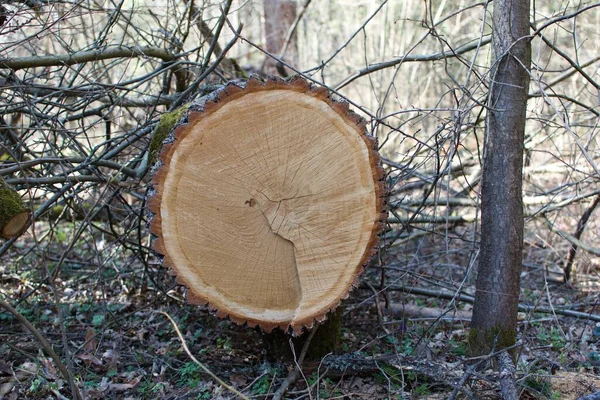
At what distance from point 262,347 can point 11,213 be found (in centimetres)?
162

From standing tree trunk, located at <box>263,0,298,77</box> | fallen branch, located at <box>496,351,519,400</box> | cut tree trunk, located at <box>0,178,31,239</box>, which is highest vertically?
standing tree trunk, located at <box>263,0,298,77</box>

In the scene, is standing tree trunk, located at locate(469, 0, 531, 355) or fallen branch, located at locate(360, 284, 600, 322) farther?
fallen branch, located at locate(360, 284, 600, 322)

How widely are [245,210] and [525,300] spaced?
2.50 metres

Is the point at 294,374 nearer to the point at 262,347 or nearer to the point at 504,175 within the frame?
the point at 262,347

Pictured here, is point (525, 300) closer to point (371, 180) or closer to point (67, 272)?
point (371, 180)

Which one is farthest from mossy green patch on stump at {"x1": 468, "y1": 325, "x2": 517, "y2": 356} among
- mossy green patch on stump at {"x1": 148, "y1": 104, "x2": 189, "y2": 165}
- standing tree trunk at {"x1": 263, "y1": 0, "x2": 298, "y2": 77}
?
standing tree trunk at {"x1": 263, "y1": 0, "x2": 298, "y2": 77}

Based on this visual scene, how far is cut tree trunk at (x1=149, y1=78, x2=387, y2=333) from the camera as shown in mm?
2814

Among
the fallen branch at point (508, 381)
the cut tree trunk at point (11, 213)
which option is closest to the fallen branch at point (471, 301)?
the fallen branch at point (508, 381)

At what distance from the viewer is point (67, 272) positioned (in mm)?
4902

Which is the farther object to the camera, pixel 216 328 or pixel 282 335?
pixel 216 328

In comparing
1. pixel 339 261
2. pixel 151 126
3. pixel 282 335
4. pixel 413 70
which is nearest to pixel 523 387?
→ pixel 339 261

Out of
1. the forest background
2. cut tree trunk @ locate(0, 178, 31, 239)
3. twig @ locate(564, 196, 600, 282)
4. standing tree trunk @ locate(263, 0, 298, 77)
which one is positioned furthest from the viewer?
standing tree trunk @ locate(263, 0, 298, 77)

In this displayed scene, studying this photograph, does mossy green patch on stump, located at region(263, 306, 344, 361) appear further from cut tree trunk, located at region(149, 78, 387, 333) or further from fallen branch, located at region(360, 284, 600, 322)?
fallen branch, located at region(360, 284, 600, 322)

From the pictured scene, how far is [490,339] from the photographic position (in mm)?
3092
